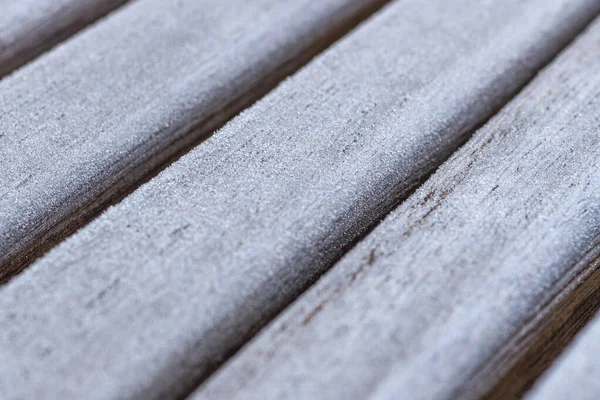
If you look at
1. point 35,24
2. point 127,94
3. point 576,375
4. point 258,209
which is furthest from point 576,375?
point 35,24

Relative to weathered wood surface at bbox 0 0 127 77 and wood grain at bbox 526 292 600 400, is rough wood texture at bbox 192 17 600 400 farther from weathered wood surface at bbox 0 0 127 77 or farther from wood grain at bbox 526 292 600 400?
weathered wood surface at bbox 0 0 127 77

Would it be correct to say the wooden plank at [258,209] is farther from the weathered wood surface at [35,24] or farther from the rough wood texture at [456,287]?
the weathered wood surface at [35,24]

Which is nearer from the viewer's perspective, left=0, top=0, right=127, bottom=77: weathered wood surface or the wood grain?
the wood grain

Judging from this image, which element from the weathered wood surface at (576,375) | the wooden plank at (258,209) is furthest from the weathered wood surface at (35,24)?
the weathered wood surface at (576,375)

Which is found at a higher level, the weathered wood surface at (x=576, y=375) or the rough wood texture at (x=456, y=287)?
the rough wood texture at (x=456, y=287)

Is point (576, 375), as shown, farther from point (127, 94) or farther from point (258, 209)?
point (127, 94)

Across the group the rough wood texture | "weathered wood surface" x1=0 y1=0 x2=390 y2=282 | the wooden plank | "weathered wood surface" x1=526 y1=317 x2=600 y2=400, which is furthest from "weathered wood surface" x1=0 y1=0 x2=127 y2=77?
"weathered wood surface" x1=526 y1=317 x2=600 y2=400

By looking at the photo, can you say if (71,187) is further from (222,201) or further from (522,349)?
(522,349)

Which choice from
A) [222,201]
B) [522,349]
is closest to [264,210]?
[222,201]
